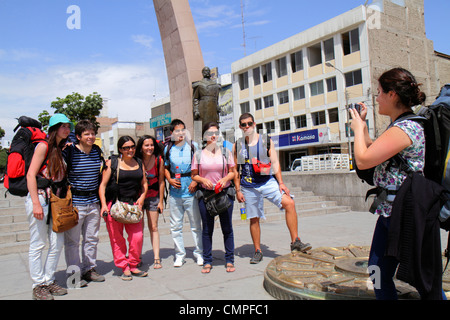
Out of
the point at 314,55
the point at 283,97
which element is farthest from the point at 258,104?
the point at 314,55

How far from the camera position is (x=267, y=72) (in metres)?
37.5

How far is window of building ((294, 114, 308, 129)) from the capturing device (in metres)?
33.9

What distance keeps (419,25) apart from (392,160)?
1454 inches

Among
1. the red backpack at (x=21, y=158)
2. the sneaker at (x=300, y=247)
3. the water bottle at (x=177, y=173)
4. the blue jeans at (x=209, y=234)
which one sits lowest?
the sneaker at (x=300, y=247)

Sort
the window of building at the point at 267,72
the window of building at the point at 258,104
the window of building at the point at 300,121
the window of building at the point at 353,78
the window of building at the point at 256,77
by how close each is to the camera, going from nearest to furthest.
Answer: the window of building at the point at 353,78, the window of building at the point at 300,121, the window of building at the point at 267,72, the window of building at the point at 256,77, the window of building at the point at 258,104

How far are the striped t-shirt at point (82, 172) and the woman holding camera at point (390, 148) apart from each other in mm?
2890

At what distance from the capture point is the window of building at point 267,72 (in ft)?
122

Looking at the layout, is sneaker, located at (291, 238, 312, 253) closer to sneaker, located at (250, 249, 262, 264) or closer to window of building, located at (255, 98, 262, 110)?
sneaker, located at (250, 249, 262, 264)

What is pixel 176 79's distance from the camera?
477 inches

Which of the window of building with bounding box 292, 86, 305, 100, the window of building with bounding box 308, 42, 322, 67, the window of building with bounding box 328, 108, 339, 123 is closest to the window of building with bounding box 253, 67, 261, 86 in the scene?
the window of building with bounding box 292, 86, 305, 100

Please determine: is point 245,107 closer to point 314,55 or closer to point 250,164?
point 314,55

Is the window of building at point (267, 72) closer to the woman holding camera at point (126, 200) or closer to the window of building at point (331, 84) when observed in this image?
the window of building at point (331, 84)

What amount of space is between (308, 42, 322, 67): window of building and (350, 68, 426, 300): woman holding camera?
32870 mm

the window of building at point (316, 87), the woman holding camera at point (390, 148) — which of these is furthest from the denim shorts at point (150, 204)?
the window of building at point (316, 87)
